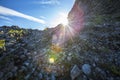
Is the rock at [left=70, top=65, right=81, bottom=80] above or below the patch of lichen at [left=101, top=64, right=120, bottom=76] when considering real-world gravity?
above

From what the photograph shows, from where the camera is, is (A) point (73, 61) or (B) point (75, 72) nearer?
(B) point (75, 72)

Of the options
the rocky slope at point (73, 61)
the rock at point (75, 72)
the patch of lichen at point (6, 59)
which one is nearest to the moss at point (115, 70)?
the rocky slope at point (73, 61)

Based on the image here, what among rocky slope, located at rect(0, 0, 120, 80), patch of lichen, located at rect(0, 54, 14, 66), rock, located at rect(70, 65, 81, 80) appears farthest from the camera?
patch of lichen, located at rect(0, 54, 14, 66)

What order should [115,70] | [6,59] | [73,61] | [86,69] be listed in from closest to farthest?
[115,70]
[86,69]
[73,61]
[6,59]

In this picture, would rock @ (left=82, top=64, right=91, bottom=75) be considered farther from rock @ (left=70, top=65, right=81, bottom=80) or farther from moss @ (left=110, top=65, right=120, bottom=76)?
moss @ (left=110, top=65, right=120, bottom=76)

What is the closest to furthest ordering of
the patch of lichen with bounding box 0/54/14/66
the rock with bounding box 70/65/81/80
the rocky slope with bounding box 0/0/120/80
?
the rock with bounding box 70/65/81/80 → the rocky slope with bounding box 0/0/120/80 → the patch of lichen with bounding box 0/54/14/66

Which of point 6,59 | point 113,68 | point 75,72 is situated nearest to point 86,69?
point 75,72

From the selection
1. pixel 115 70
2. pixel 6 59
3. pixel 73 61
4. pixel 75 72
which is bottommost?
pixel 115 70

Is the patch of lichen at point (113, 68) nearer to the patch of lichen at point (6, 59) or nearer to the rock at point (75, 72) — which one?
the rock at point (75, 72)

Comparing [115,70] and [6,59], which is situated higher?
[6,59]

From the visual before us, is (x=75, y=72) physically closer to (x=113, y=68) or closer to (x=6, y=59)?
(x=113, y=68)

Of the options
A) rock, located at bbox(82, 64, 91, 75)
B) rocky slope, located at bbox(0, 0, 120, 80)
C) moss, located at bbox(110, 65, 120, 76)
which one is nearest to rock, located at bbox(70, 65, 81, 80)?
rocky slope, located at bbox(0, 0, 120, 80)

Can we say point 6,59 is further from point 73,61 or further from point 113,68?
point 113,68

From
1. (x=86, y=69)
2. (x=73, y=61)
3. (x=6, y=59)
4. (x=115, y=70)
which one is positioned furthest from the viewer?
(x=6, y=59)
